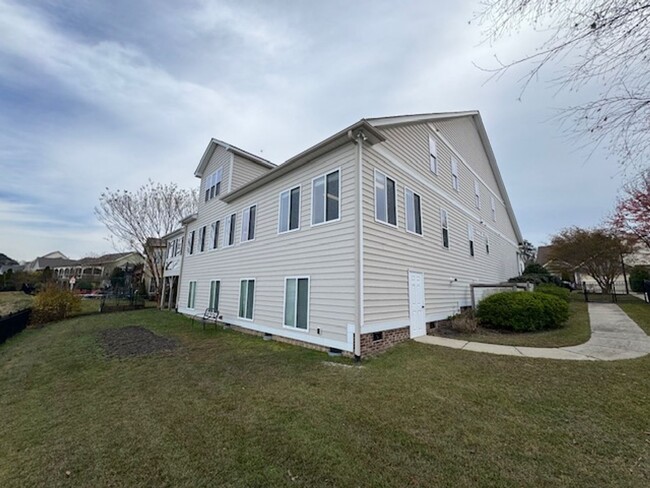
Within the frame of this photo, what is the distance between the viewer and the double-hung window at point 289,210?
353 inches

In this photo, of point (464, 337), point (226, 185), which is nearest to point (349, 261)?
point (464, 337)

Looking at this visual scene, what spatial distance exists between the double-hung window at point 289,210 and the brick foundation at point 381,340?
3.86 metres

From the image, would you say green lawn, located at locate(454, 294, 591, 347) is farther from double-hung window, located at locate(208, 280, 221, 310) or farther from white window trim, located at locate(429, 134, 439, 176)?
double-hung window, located at locate(208, 280, 221, 310)

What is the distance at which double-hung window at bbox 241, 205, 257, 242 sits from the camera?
36.8 feet

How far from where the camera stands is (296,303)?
27.1ft

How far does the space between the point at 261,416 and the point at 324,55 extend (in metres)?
10.7

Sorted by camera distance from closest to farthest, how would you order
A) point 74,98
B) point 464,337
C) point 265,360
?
point 265,360 < point 464,337 < point 74,98

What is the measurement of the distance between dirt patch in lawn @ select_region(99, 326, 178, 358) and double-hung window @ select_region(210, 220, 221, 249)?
15.4 feet

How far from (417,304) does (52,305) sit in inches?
734

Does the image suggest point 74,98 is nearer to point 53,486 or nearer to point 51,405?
point 51,405

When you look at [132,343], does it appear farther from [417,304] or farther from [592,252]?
[592,252]

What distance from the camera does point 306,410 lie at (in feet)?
13.3

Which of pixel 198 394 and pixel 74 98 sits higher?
pixel 74 98

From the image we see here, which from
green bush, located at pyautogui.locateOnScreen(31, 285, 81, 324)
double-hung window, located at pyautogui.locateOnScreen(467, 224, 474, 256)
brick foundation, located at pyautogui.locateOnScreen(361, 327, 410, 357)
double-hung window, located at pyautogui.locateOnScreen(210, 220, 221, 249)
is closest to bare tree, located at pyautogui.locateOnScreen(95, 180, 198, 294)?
green bush, located at pyautogui.locateOnScreen(31, 285, 81, 324)
